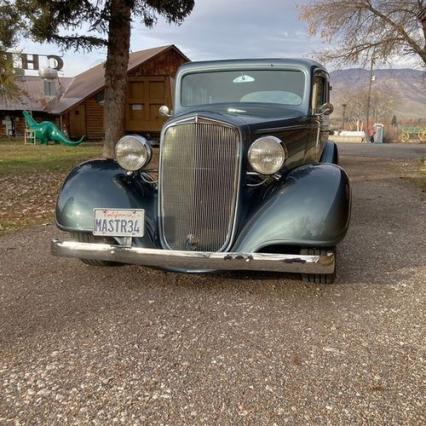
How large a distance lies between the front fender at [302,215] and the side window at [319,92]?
4.81ft

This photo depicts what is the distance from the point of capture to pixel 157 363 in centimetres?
229

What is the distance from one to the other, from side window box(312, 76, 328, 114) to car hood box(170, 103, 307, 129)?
0.35 metres

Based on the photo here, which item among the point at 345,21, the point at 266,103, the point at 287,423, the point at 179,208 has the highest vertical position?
the point at 345,21

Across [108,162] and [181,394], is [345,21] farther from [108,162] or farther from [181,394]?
[181,394]

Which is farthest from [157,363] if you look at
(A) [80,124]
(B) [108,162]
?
(A) [80,124]

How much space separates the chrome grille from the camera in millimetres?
3199

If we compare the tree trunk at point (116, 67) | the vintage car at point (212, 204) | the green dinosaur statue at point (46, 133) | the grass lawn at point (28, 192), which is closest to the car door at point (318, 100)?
the vintage car at point (212, 204)

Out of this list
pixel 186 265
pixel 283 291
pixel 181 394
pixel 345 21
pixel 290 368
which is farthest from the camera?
pixel 345 21

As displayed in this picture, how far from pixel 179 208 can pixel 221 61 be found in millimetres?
2100

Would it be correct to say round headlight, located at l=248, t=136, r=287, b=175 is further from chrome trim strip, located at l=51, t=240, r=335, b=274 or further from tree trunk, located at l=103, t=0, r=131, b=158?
tree trunk, located at l=103, t=0, r=131, b=158

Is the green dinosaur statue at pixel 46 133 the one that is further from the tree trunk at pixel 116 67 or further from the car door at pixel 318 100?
the car door at pixel 318 100

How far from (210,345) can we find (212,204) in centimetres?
110

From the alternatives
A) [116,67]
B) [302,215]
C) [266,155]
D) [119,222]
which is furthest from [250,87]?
[116,67]

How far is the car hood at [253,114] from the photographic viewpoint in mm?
3277
